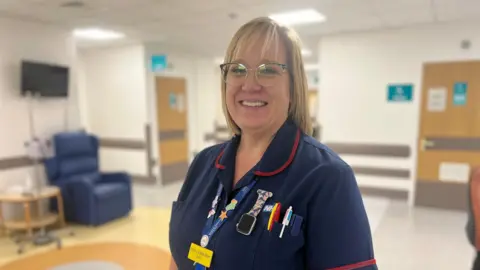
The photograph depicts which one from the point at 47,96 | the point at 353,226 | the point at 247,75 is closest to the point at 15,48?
the point at 47,96

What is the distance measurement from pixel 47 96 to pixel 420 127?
17.2 ft

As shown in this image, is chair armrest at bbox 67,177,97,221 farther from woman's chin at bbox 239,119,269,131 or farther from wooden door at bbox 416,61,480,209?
wooden door at bbox 416,61,480,209

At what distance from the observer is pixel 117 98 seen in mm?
6574

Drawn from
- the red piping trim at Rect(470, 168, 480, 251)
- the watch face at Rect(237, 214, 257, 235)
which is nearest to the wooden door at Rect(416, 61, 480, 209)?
the red piping trim at Rect(470, 168, 480, 251)

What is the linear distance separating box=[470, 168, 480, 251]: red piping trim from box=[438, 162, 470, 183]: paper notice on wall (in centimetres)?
338

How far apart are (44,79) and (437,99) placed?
212 inches

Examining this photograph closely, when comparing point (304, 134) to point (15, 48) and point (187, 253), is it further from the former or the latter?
point (15, 48)

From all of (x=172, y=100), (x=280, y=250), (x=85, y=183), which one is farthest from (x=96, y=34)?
(x=280, y=250)

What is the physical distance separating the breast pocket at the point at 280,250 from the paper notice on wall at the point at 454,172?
4.98 meters

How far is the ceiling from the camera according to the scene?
12.4ft

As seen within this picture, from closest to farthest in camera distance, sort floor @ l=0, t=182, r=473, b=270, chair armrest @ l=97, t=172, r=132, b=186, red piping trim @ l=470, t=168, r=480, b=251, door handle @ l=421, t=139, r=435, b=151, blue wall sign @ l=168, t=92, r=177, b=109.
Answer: red piping trim @ l=470, t=168, r=480, b=251 → floor @ l=0, t=182, r=473, b=270 → chair armrest @ l=97, t=172, r=132, b=186 → door handle @ l=421, t=139, r=435, b=151 → blue wall sign @ l=168, t=92, r=177, b=109

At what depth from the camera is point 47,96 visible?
461 cm

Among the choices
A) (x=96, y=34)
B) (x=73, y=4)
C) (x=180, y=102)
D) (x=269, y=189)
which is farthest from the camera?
(x=180, y=102)

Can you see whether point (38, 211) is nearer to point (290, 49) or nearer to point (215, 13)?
point (215, 13)
